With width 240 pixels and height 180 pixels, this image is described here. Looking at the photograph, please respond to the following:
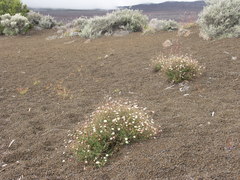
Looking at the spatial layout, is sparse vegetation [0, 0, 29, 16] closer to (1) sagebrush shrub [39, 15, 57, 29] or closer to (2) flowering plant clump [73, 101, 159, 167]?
(1) sagebrush shrub [39, 15, 57, 29]

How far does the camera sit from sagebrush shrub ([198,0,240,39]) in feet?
34.1

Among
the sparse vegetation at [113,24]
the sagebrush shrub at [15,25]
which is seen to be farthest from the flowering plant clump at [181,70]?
the sagebrush shrub at [15,25]

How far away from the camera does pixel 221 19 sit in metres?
10.6

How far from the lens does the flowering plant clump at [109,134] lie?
4.33m

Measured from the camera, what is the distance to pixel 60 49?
1320cm

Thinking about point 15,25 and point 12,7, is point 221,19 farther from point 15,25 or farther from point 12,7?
point 12,7

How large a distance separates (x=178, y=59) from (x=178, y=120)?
2.55 m

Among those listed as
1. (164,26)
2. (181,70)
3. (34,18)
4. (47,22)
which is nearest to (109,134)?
(181,70)

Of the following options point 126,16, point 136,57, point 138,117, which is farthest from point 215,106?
point 126,16

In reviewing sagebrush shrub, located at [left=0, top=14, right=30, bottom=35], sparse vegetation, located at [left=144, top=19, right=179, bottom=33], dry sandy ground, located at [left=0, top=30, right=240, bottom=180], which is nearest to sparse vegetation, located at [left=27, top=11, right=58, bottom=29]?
sagebrush shrub, located at [left=0, top=14, right=30, bottom=35]

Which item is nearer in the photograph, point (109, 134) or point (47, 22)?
point (109, 134)

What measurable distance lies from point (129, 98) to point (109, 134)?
2571 millimetres

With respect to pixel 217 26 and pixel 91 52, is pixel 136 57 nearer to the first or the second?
pixel 91 52

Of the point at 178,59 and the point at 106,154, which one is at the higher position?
the point at 178,59
